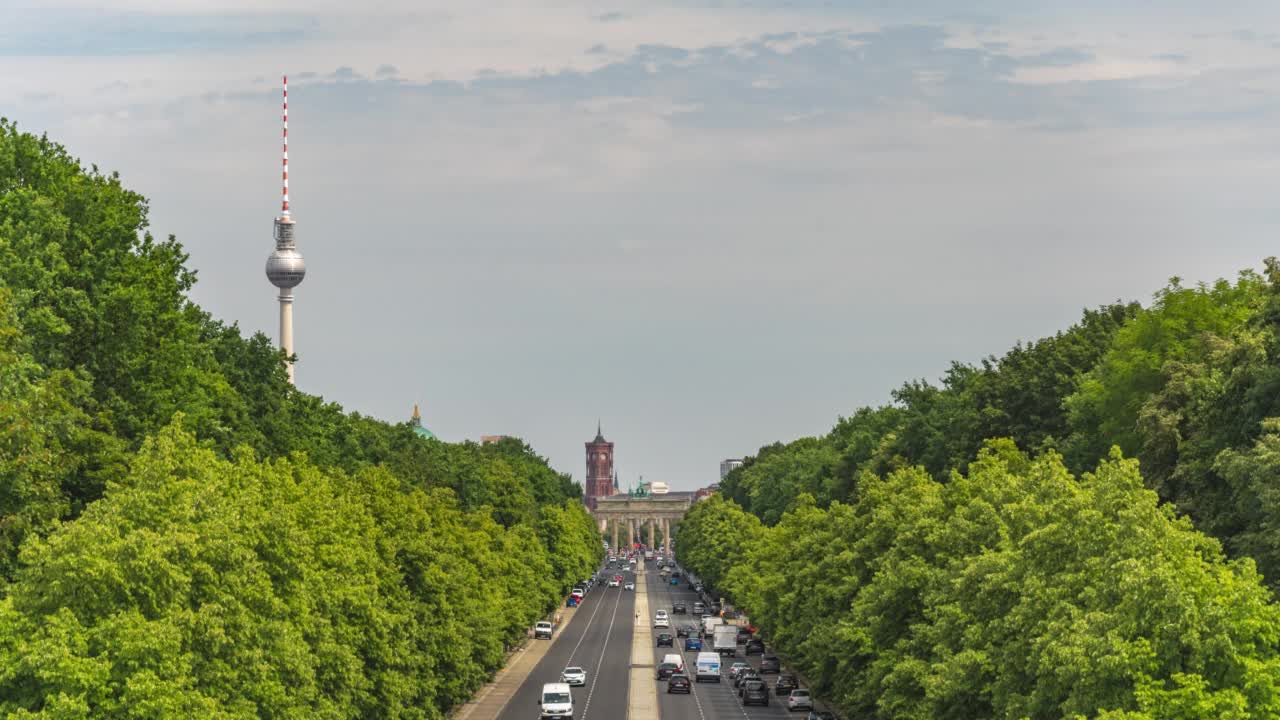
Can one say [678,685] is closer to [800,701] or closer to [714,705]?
[714,705]

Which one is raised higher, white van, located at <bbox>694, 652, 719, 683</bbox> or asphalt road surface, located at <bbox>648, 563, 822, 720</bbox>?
white van, located at <bbox>694, 652, 719, 683</bbox>

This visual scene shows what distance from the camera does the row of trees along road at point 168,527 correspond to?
45719 millimetres

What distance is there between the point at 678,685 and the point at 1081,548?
5888cm

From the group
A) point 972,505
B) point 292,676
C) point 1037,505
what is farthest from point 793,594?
point 292,676

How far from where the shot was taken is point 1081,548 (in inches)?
2055

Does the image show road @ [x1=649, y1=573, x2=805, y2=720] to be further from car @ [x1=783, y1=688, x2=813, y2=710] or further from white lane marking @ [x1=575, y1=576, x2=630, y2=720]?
white lane marking @ [x1=575, y1=576, x2=630, y2=720]

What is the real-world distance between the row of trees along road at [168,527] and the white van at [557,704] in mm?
4124

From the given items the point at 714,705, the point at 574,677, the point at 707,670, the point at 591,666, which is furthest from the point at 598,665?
the point at 714,705

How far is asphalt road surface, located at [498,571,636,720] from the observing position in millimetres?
98000

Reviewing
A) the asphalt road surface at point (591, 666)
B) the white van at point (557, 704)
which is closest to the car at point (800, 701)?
the asphalt road surface at point (591, 666)

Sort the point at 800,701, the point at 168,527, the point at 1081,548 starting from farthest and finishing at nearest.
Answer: the point at 800,701 < the point at 1081,548 < the point at 168,527

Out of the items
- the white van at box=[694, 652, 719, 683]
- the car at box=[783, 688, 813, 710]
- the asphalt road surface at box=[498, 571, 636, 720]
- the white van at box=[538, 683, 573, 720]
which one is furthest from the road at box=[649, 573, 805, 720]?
the white van at box=[538, 683, 573, 720]

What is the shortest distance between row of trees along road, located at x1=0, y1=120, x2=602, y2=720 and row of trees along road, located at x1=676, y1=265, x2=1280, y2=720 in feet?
59.3

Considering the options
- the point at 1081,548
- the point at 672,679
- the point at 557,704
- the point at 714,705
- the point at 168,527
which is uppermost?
the point at 168,527
